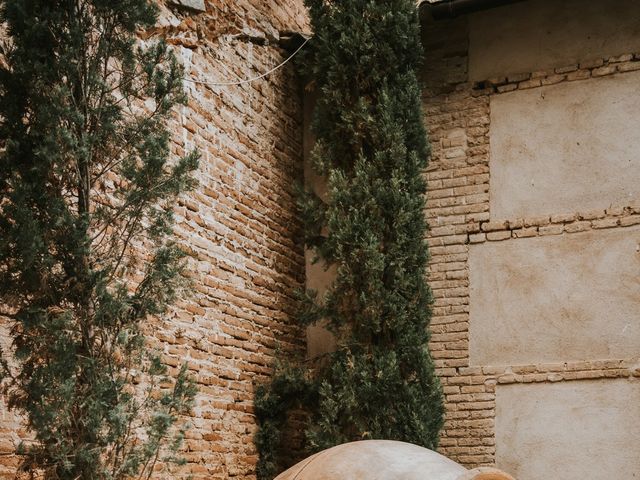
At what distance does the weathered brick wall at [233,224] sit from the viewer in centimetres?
696

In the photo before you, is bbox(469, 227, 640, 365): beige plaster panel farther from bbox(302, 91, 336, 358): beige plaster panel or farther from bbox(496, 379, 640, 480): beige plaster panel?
bbox(302, 91, 336, 358): beige plaster panel

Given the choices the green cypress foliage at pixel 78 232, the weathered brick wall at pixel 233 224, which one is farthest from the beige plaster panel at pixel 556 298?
the green cypress foliage at pixel 78 232

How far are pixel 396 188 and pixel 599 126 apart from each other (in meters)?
2.13

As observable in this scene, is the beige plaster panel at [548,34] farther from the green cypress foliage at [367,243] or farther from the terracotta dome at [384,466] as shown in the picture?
the terracotta dome at [384,466]

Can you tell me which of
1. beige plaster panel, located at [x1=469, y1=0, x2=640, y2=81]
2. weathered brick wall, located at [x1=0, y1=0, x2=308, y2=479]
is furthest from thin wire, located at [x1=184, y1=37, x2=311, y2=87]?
beige plaster panel, located at [x1=469, y1=0, x2=640, y2=81]

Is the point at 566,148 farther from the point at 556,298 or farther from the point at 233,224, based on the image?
the point at 233,224

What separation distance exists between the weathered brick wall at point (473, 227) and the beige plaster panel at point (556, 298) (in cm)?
3

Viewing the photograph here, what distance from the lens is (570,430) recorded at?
7.66 metres

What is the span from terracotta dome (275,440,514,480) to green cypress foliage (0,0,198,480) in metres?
0.82

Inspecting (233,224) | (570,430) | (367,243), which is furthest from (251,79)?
(570,430)

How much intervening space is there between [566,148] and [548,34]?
3.88 feet

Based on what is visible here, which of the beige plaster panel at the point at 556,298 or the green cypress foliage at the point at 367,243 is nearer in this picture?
the green cypress foliage at the point at 367,243

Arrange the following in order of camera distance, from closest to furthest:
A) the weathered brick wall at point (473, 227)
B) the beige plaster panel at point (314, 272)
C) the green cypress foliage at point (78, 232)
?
the green cypress foliage at point (78, 232) < the weathered brick wall at point (473, 227) < the beige plaster panel at point (314, 272)

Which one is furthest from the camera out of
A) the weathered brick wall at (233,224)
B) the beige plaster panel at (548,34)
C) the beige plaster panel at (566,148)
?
the beige plaster panel at (548,34)
